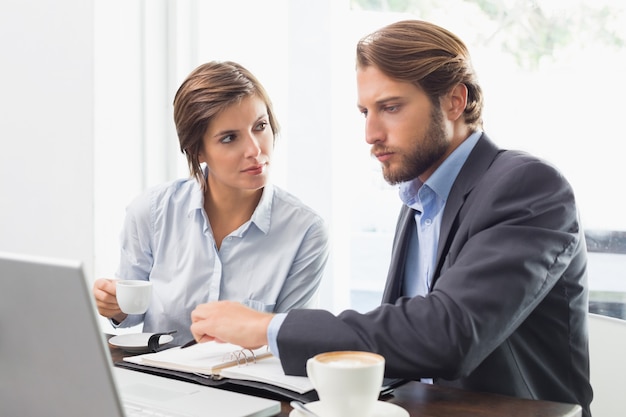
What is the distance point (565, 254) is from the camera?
1382mm

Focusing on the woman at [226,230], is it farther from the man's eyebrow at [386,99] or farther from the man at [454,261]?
the man's eyebrow at [386,99]

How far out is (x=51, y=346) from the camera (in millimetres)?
882

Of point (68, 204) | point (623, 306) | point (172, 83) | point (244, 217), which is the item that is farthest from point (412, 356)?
point (172, 83)

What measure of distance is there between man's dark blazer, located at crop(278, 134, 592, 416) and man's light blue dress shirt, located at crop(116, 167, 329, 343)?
1.86 ft

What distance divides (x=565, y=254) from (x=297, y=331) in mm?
515

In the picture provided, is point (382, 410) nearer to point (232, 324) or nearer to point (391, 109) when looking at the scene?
point (232, 324)

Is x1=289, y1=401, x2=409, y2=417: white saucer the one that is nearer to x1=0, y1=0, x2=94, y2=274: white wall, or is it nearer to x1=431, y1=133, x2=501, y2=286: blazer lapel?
x1=431, y1=133, x2=501, y2=286: blazer lapel

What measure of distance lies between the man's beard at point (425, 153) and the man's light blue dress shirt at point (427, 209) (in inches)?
1.1

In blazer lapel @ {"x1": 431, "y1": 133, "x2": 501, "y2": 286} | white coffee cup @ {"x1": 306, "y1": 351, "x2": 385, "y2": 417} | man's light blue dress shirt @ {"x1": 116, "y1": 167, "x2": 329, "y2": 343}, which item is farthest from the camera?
man's light blue dress shirt @ {"x1": 116, "y1": 167, "x2": 329, "y2": 343}

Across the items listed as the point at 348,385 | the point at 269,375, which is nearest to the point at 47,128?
the point at 269,375

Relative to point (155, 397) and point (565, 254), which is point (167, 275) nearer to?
point (155, 397)

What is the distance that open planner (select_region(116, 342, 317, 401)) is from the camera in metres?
1.23

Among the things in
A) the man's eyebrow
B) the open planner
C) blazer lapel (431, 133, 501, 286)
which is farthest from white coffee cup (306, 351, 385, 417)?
the man's eyebrow

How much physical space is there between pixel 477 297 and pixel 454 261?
0.17 metres
